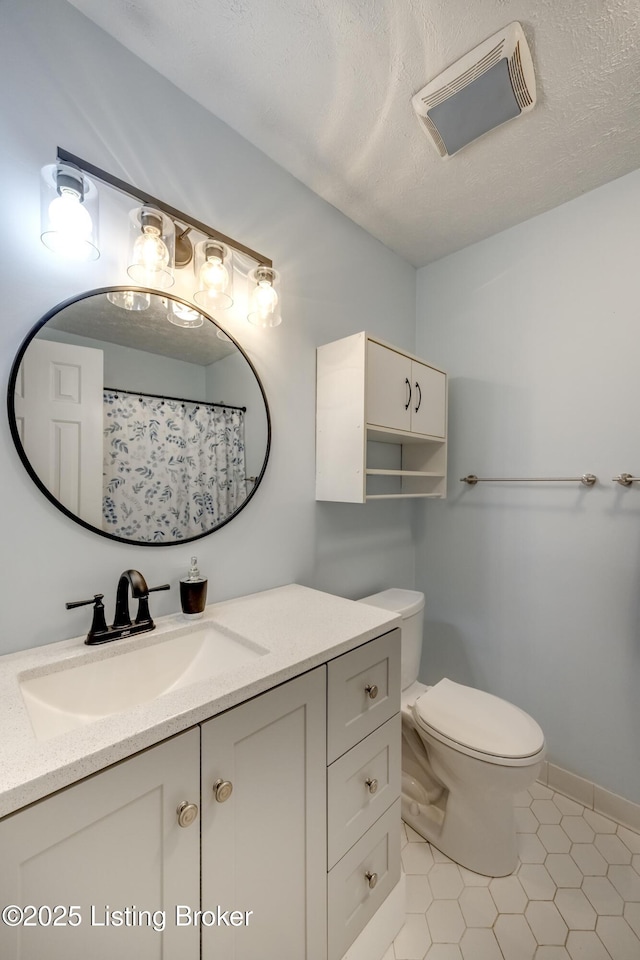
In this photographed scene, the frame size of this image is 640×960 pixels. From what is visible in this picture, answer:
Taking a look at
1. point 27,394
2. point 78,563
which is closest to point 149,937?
point 78,563

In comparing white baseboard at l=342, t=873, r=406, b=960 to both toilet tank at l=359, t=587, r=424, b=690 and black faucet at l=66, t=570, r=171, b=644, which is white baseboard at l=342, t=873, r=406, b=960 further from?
black faucet at l=66, t=570, r=171, b=644

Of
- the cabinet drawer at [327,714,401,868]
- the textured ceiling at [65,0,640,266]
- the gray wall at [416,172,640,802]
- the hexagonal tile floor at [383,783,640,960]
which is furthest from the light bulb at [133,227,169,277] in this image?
the hexagonal tile floor at [383,783,640,960]

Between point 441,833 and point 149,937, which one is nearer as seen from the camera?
point 149,937

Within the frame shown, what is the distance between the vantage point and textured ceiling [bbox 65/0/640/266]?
3.33 feet

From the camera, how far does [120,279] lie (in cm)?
107

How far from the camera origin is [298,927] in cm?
86

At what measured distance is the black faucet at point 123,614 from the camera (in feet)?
3.04

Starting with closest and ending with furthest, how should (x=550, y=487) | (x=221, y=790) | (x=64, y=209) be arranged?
(x=221, y=790) → (x=64, y=209) → (x=550, y=487)

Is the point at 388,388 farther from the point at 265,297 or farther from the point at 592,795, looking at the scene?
the point at 592,795

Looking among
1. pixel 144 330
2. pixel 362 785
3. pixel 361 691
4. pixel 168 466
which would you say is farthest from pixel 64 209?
pixel 362 785

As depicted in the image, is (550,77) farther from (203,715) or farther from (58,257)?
(203,715)

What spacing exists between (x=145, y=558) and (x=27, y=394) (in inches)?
19.9

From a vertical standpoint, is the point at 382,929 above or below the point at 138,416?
below

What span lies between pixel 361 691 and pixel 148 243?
1.32 metres
